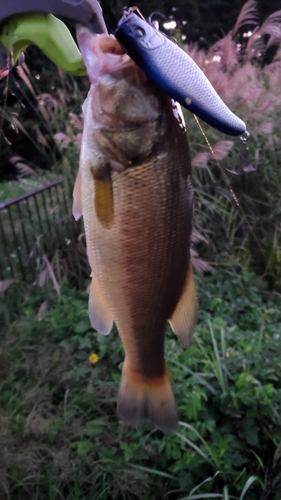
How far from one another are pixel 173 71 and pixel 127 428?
1697 millimetres

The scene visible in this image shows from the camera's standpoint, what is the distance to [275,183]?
307cm

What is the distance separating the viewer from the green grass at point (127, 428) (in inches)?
67.8

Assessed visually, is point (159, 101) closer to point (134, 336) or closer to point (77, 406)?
point (134, 336)

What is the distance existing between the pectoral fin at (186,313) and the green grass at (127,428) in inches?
43.8

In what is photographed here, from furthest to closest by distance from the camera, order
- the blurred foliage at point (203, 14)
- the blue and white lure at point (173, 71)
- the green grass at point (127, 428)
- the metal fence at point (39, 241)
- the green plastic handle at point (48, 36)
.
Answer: the blurred foliage at point (203, 14), the metal fence at point (39, 241), the green grass at point (127, 428), the green plastic handle at point (48, 36), the blue and white lure at point (173, 71)

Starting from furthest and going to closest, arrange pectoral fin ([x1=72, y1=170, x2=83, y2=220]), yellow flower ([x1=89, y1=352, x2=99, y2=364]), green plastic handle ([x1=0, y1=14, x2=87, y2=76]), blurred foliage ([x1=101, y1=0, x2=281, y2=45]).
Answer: blurred foliage ([x1=101, y1=0, x2=281, y2=45])
yellow flower ([x1=89, y1=352, x2=99, y2=364])
pectoral fin ([x1=72, y1=170, x2=83, y2=220])
green plastic handle ([x1=0, y1=14, x2=87, y2=76])

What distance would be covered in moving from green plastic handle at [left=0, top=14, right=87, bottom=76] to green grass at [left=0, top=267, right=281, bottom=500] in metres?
1.52

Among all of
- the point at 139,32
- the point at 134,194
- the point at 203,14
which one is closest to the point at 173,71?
the point at 139,32

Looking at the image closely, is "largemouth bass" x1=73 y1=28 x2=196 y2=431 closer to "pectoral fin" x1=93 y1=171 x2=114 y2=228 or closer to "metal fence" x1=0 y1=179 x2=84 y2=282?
"pectoral fin" x1=93 y1=171 x2=114 y2=228

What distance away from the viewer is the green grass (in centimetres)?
172

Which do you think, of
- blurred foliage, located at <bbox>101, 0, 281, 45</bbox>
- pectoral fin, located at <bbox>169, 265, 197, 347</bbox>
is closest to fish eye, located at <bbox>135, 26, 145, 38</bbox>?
pectoral fin, located at <bbox>169, 265, 197, 347</bbox>

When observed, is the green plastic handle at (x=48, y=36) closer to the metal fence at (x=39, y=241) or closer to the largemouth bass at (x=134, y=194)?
the largemouth bass at (x=134, y=194)

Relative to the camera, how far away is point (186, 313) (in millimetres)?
824

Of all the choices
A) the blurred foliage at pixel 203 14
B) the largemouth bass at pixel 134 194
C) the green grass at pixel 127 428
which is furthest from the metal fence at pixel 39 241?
the blurred foliage at pixel 203 14
